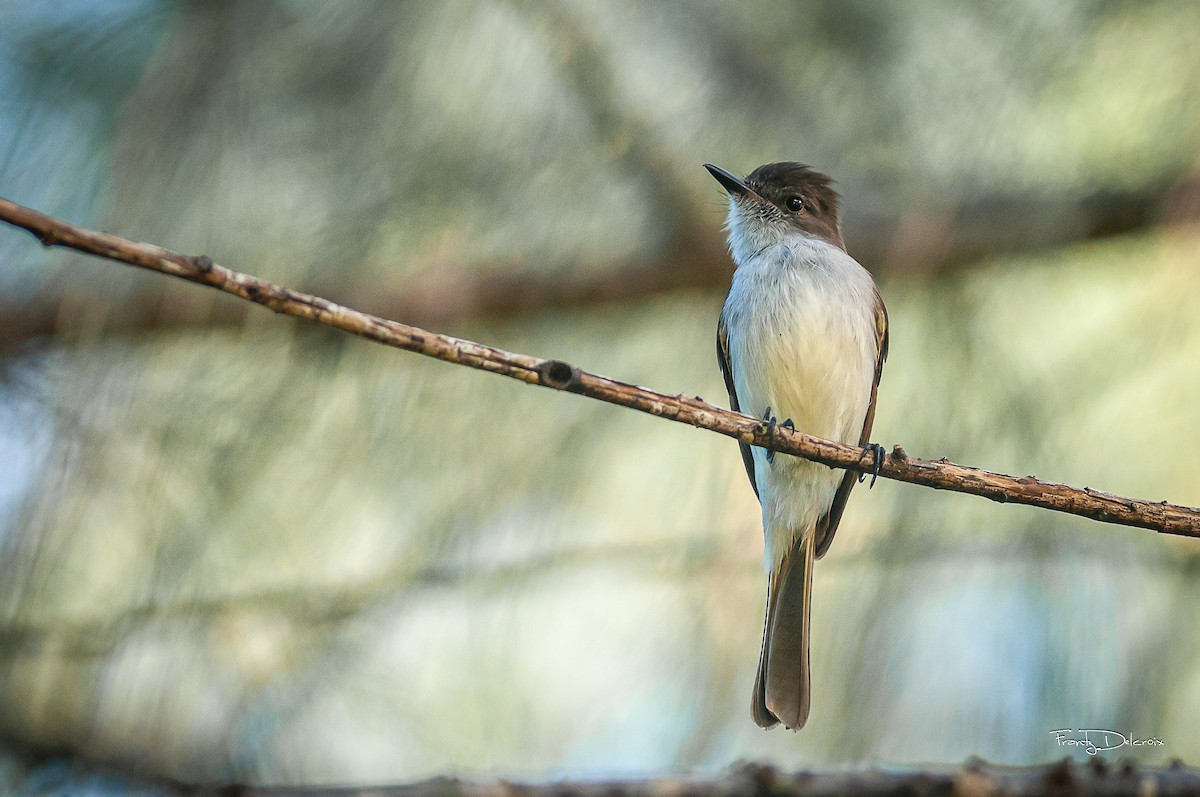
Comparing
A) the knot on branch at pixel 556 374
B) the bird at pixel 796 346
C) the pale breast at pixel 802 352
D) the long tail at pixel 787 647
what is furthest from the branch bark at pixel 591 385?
the pale breast at pixel 802 352

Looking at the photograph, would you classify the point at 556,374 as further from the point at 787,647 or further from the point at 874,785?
the point at 787,647

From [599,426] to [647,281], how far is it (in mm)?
328

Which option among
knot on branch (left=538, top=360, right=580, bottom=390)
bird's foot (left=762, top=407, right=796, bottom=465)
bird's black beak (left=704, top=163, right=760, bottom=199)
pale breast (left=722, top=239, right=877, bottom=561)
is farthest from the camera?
pale breast (left=722, top=239, right=877, bottom=561)

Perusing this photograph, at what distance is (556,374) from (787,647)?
3.82 ft

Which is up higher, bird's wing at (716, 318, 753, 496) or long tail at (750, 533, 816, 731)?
bird's wing at (716, 318, 753, 496)

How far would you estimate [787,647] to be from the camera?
2.27 metres

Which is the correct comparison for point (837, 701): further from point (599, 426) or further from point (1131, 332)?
point (1131, 332)

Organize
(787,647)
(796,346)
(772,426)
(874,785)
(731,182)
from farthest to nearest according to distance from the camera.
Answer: (796,346), (731,182), (787,647), (772,426), (874,785)

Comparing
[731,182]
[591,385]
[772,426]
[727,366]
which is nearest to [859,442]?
[727,366]

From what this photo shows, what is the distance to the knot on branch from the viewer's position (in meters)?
1.34

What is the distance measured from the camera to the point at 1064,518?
2.15 m

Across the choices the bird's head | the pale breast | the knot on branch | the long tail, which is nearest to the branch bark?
the knot on branch

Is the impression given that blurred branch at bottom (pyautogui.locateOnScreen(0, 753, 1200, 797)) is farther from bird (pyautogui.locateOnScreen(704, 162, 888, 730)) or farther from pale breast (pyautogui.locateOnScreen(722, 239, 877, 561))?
pale breast (pyautogui.locateOnScreen(722, 239, 877, 561))

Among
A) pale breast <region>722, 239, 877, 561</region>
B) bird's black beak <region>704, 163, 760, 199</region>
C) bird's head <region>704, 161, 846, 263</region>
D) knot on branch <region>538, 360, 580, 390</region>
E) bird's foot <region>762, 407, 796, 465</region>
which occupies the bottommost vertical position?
knot on branch <region>538, 360, 580, 390</region>
